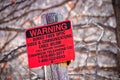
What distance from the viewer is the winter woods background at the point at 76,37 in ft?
6.25

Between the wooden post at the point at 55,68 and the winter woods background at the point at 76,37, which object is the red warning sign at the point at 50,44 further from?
A: the winter woods background at the point at 76,37

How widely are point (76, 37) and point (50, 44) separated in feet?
3.39

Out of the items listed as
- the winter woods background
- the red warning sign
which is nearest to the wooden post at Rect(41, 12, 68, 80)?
the red warning sign

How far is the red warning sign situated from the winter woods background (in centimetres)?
102

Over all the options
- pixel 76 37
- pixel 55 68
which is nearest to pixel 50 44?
pixel 55 68

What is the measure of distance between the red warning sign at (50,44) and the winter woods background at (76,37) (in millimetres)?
1021

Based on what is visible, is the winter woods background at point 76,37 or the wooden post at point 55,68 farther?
the winter woods background at point 76,37

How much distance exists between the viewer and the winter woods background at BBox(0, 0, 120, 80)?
191 centimetres

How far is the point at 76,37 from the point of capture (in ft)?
6.43

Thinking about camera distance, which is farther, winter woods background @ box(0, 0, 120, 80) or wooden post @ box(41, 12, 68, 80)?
winter woods background @ box(0, 0, 120, 80)

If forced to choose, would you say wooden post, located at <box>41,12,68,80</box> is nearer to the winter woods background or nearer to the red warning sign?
the red warning sign

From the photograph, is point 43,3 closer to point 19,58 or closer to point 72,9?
point 72,9

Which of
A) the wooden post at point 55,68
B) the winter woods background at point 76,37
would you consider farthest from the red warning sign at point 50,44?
the winter woods background at point 76,37

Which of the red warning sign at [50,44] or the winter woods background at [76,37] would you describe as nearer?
the red warning sign at [50,44]
